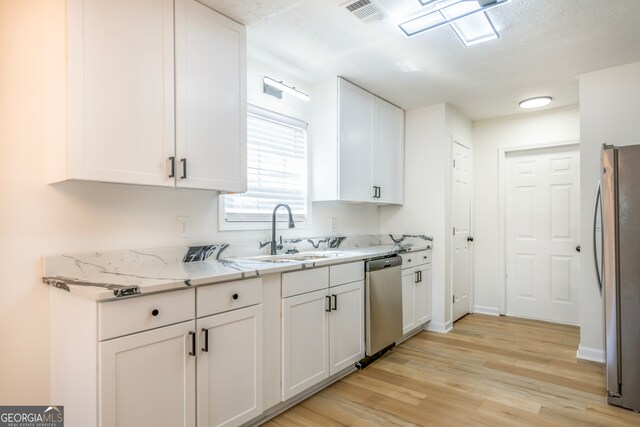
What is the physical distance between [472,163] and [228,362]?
393 centimetres

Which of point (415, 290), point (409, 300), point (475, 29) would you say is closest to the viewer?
point (475, 29)

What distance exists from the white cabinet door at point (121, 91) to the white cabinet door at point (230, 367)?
79 centimetres

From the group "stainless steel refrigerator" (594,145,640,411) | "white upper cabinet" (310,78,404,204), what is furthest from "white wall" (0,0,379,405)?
"stainless steel refrigerator" (594,145,640,411)

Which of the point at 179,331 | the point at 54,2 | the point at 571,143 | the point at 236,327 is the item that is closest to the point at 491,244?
the point at 571,143

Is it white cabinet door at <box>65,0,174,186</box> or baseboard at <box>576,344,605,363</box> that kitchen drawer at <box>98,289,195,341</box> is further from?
baseboard at <box>576,344,605,363</box>

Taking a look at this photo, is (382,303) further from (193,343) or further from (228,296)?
(193,343)

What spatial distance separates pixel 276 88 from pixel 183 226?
4.27 ft

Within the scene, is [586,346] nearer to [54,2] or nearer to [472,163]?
[472,163]

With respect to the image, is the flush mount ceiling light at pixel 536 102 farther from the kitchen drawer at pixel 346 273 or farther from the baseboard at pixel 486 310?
the kitchen drawer at pixel 346 273

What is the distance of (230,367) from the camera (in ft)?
5.85

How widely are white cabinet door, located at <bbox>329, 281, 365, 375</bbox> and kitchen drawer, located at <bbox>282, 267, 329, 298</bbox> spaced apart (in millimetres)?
129

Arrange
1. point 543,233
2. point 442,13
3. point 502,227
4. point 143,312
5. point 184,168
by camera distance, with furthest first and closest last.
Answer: point 502,227 → point 543,233 → point 442,13 → point 184,168 → point 143,312

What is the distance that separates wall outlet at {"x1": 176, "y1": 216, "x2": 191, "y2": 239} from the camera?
220 centimetres

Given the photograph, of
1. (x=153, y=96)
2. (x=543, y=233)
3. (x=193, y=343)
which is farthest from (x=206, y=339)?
(x=543, y=233)
